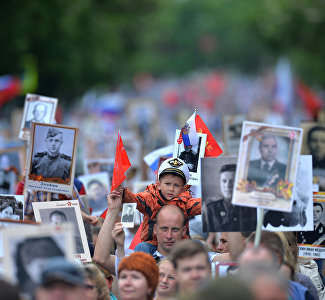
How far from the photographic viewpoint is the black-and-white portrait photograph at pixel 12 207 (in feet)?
23.7

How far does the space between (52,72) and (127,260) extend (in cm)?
3607

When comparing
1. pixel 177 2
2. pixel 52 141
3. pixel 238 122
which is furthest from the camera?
pixel 177 2

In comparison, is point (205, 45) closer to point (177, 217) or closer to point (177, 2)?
point (177, 2)

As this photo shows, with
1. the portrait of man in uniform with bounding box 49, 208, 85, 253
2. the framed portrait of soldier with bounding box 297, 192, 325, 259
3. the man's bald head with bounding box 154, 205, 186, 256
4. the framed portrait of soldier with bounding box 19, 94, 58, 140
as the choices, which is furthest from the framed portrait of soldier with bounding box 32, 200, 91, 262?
the framed portrait of soldier with bounding box 19, 94, 58, 140

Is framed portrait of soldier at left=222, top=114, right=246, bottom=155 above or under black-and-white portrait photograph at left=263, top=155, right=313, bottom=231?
above

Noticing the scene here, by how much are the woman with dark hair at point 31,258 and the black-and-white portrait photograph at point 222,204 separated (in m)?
1.69

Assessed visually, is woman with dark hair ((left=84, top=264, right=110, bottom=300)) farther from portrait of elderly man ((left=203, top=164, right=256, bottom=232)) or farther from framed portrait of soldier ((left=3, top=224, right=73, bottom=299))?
framed portrait of soldier ((left=3, top=224, right=73, bottom=299))

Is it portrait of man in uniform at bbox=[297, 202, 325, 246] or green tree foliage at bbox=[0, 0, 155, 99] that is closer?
portrait of man in uniform at bbox=[297, 202, 325, 246]

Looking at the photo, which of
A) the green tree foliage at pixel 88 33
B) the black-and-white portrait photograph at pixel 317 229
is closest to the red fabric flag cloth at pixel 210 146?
the black-and-white portrait photograph at pixel 317 229

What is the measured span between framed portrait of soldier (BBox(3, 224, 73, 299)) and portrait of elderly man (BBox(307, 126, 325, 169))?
6.94 metres

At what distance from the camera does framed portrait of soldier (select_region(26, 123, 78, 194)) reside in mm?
7668

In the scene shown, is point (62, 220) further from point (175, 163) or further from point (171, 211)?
point (175, 163)

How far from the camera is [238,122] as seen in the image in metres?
12.4

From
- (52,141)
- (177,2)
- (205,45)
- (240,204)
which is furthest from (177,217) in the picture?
(177,2)
